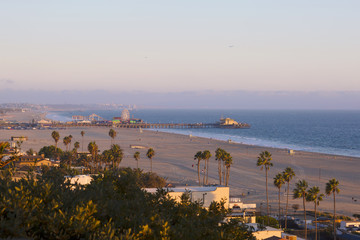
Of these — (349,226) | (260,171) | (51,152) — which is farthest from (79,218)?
(260,171)

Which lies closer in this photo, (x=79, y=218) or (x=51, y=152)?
(x=79, y=218)

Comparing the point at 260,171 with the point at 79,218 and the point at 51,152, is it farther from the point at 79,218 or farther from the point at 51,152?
the point at 79,218

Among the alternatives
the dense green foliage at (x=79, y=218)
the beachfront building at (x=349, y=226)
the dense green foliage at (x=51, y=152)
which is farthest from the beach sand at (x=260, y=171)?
the dense green foliage at (x=79, y=218)

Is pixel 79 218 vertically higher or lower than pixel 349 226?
higher

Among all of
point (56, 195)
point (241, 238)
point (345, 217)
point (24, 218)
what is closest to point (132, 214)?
point (56, 195)

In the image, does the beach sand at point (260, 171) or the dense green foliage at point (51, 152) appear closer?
the beach sand at point (260, 171)

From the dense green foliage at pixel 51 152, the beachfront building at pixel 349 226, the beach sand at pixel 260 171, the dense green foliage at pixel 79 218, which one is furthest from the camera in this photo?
the dense green foliage at pixel 51 152

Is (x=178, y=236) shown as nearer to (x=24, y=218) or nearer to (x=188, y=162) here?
(x=24, y=218)

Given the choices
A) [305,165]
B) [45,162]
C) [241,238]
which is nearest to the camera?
[241,238]

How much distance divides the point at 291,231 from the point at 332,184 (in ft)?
20.5

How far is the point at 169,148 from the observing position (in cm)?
11575

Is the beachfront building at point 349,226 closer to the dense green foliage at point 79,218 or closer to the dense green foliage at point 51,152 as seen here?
the dense green foliage at point 79,218

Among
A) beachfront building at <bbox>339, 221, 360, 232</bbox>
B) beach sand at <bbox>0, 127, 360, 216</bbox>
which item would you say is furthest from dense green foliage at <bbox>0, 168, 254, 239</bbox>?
beach sand at <bbox>0, 127, 360, 216</bbox>

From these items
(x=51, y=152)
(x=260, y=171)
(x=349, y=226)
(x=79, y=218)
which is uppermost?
(x=79, y=218)
